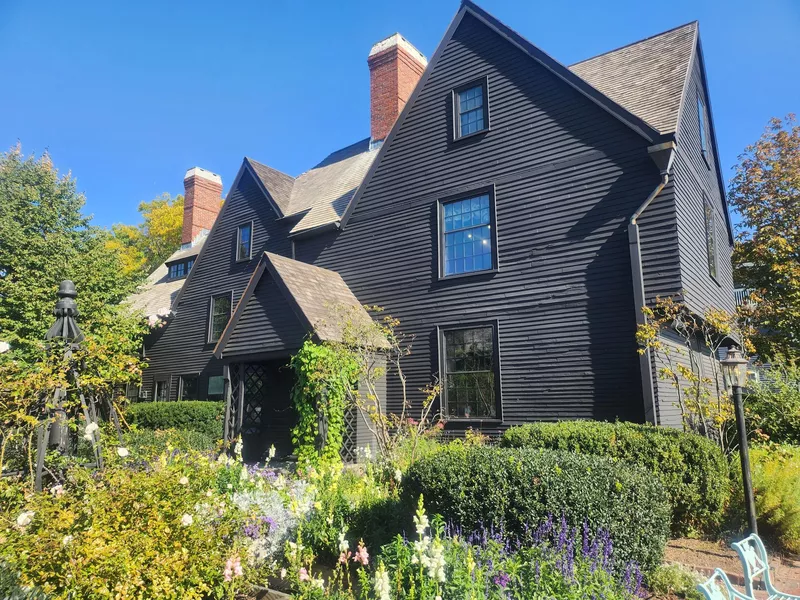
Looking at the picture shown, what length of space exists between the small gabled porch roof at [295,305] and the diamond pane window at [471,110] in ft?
17.5

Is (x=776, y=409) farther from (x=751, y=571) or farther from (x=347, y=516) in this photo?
(x=347, y=516)

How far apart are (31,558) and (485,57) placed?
13.5m

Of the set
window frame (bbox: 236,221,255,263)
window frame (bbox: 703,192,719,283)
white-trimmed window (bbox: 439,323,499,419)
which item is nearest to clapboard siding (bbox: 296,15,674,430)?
white-trimmed window (bbox: 439,323,499,419)

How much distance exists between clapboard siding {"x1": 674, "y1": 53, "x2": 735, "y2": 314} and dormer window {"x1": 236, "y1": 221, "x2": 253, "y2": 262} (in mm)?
13965

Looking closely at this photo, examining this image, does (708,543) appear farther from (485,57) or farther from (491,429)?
(485,57)

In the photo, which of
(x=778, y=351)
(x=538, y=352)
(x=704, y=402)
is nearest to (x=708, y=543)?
(x=704, y=402)

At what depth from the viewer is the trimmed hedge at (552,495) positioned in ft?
15.6

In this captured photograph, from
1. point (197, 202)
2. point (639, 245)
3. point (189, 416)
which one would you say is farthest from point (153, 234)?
point (639, 245)

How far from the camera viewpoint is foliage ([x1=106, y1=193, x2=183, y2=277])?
41938 millimetres

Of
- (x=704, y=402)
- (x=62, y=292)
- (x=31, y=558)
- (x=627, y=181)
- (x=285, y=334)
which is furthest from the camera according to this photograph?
(x=285, y=334)

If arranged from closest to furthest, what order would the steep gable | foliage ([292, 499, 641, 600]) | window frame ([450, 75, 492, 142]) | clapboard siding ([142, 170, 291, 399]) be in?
foliage ([292, 499, 641, 600]), the steep gable, window frame ([450, 75, 492, 142]), clapboard siding ([142, 170, 291, 399])

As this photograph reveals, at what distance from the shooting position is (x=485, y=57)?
13.5 meters

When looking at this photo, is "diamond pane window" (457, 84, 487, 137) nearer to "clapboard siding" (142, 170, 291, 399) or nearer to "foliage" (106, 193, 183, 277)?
"clapboard siding" (142, 170, 291, 399)

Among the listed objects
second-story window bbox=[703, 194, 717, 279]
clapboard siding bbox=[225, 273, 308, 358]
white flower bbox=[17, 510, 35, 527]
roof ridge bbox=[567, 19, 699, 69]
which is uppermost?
roof ridge bbox=[567, 19, 699, 69]
